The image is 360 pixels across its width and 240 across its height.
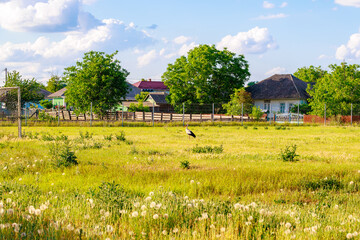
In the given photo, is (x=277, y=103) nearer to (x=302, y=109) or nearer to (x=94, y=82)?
(x=302, y=109)

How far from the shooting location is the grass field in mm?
4652

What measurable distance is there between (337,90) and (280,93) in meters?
20.1

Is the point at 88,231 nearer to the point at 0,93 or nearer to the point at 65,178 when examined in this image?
the point at 65,178

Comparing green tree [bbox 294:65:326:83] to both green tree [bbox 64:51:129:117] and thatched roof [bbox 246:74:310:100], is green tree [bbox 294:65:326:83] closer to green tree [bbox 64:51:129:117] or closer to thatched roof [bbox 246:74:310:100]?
thatched roof [bbox 246:74:310:100]

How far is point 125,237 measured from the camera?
450 cm

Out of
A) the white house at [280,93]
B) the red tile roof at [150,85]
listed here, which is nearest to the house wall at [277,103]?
the white house at [280,93]

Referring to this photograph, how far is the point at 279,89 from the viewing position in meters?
70.4

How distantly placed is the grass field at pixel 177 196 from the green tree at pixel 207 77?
2085 inches

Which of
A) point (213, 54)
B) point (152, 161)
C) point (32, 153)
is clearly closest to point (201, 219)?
point (152, 161)

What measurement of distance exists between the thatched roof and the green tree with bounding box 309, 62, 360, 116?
15479 millimetres

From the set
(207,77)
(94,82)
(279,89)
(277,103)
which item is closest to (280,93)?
(279,89)

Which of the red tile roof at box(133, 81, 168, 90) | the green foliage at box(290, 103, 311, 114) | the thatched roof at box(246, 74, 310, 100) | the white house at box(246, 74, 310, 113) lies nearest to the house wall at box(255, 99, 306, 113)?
the white house at box(246, 74, 310, 113)

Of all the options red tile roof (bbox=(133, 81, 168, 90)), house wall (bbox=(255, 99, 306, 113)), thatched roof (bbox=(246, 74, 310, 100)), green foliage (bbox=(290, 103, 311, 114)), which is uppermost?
red tile roof (bbox=(133, 81, 168, 90))

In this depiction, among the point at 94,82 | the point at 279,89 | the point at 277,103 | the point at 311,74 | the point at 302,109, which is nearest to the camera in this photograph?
the point at 94,82
